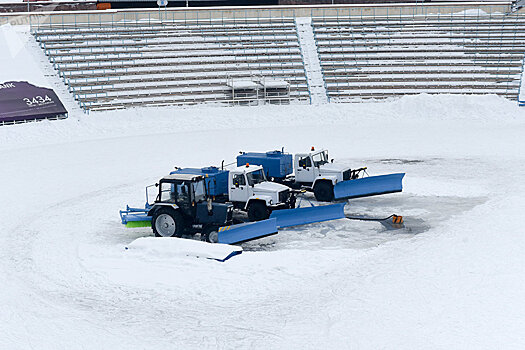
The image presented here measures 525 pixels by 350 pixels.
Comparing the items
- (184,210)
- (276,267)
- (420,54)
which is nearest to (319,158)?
(184,210)

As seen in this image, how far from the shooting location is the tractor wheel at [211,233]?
15.3m

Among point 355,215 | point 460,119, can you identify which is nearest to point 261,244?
point 355,215

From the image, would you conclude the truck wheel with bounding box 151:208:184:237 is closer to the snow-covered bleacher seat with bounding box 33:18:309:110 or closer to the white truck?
the white truck

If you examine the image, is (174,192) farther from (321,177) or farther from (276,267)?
(321,177)

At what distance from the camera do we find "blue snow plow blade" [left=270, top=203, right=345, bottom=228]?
16.4 metres

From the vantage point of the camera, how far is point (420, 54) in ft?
141

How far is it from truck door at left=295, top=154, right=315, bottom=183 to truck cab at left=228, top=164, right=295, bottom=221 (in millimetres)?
2606

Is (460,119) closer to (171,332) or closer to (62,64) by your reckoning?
(62,64)

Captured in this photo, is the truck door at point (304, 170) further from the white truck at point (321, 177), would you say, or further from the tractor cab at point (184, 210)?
the tractor cab at point (184, 210)

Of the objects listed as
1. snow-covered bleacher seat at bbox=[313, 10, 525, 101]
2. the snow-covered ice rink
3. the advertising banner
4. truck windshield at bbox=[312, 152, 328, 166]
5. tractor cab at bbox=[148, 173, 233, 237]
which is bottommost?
the snow-covered ice rink

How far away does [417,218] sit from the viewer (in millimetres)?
17375

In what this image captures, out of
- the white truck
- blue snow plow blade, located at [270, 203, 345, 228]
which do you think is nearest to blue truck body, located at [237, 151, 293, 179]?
the white truck

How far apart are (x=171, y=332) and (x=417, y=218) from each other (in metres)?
9.17

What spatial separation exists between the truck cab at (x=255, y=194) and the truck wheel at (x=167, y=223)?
234 cm
